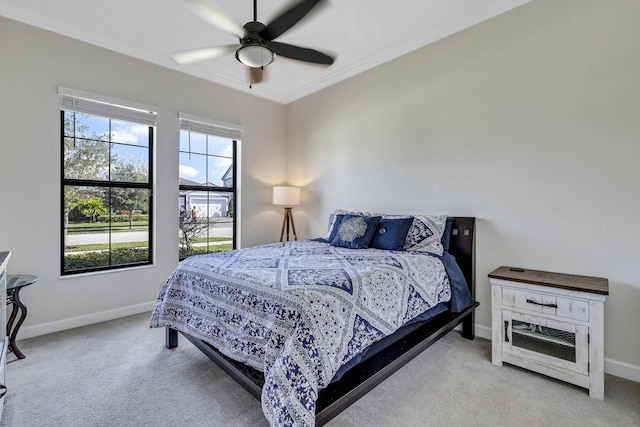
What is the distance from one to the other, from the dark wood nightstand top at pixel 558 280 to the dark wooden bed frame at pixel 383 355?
0.43 m

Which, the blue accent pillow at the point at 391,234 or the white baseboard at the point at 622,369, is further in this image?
the blue accent pillow at the point at 391,234

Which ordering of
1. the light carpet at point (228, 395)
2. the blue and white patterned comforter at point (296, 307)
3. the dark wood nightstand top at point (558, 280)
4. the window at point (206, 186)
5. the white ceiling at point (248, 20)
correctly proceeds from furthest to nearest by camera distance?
the window at point (206, 186) → the white ceiling at point (248, 20) → the dark wood nightstand top at point (558, 280) → the light carpet at point (228, 395) → the blue and white patterned comforter at point (296, 307)

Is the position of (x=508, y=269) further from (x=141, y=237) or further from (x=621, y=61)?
(x=141, y=237)

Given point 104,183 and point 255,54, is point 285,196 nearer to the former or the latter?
point 104,183

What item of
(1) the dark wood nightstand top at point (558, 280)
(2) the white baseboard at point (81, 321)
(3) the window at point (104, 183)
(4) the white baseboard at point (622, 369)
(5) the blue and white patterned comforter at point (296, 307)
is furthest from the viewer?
(3) the window at point (104, 183)

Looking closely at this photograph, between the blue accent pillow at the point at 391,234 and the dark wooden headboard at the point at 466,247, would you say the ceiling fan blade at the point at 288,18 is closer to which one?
the blue accent pillow at the point at 391,234

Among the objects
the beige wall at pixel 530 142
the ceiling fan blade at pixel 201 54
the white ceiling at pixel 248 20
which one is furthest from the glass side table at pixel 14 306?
the beige wall at pixel 530 142

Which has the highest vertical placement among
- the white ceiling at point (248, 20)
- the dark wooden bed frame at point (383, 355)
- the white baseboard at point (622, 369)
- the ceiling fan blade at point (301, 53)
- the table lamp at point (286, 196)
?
the white ceiling at point (248, 20)

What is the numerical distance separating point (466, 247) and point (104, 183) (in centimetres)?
371

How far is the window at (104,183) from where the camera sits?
117 inches

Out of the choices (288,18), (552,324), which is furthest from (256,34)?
(552,324)

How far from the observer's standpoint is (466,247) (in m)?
2.77

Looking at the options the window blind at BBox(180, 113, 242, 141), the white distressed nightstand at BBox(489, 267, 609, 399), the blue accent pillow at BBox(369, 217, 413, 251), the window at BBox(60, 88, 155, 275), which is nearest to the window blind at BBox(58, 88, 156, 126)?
the window at BBox(60, 88, 155, 275)

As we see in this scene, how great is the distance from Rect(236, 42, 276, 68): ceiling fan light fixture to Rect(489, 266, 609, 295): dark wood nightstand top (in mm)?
2312
